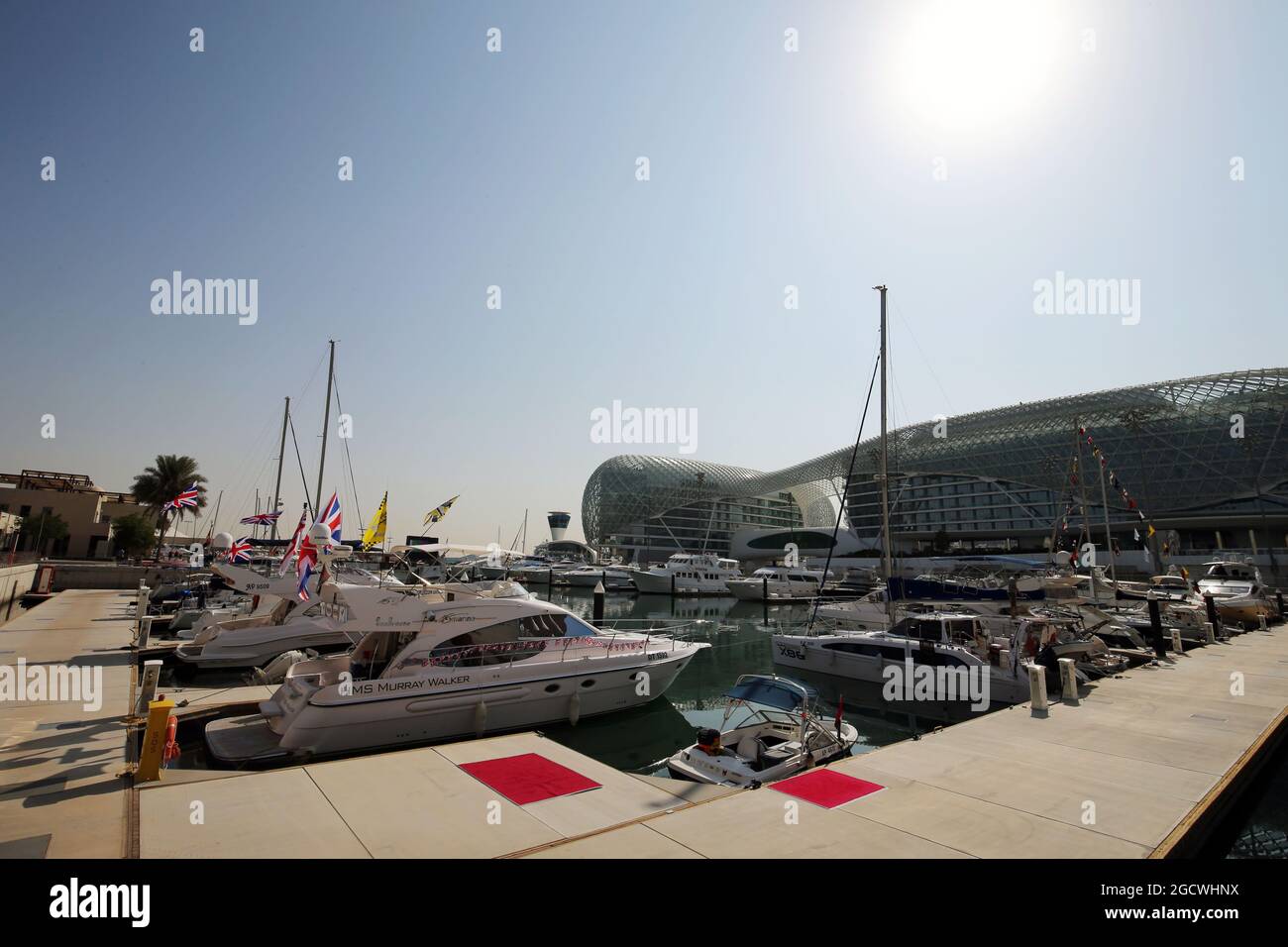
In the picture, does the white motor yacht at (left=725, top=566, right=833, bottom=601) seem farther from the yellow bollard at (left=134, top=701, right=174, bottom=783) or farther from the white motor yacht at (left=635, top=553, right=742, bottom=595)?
the yellow bollard at (left=134, top=701, right=174, bottom=783)

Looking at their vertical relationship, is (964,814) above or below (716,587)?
above

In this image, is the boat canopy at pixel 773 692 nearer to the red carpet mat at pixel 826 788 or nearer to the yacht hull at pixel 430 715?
the red carpet mat at pixel 826 788

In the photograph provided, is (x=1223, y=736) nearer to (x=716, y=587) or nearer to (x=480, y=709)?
(x=480, y=709)

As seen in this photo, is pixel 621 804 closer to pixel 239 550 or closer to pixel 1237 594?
pixel 239 550

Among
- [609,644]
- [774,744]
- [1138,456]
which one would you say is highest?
[1138,456]

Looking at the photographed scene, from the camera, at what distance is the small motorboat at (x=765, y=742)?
388 inches

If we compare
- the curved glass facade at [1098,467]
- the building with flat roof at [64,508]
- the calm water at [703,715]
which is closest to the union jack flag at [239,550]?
the calm water at [703,715]

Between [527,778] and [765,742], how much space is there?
5.49 meters

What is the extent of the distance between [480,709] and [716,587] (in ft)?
160

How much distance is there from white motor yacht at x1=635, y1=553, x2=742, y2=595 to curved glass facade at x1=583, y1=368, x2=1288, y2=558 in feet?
71.7

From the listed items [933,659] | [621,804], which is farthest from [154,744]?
[933,659]

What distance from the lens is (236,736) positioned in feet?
37.9
